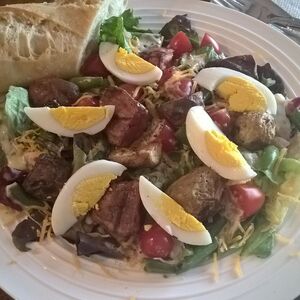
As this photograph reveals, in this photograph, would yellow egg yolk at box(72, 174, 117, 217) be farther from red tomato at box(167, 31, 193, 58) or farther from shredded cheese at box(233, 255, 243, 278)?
red tomato at box(167, 31, 193, 58)

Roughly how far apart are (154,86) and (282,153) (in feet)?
1.96

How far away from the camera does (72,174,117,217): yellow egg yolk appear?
206 cm

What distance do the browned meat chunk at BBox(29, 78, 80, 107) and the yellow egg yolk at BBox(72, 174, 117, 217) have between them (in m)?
0.44

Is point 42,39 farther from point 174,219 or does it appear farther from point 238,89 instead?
point 174,219

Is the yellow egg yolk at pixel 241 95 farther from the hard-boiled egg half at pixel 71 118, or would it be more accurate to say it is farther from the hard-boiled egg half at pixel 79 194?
the hard-boiled egg half at pixel 79 194

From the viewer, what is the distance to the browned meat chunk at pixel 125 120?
2.22m

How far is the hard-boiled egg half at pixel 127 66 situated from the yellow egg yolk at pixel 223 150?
44cm

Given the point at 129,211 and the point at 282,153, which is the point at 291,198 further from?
the point at 129,211

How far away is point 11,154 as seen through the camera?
2289 mm

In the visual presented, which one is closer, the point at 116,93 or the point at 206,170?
the point at 206,170

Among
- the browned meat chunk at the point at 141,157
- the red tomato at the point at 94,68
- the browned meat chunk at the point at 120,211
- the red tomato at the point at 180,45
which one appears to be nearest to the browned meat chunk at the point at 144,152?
the browned meat chunk at the point at 141,157

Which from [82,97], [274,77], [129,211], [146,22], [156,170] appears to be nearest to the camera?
[129,211]

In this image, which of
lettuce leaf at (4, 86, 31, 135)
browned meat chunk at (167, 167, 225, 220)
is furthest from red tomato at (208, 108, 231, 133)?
lettuce leaf at (4, 86, 31, 135)

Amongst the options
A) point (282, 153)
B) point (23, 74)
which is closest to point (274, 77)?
point (282, 153)
